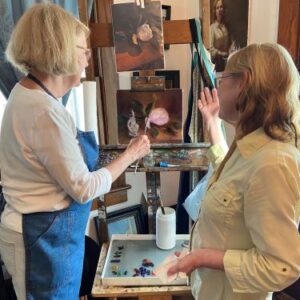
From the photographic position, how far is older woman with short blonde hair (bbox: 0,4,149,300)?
94 centimetres

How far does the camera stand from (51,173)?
973 millimetres

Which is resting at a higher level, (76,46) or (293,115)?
(76,46)

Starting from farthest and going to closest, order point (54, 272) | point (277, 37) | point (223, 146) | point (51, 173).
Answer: point (277, 37), point (223, 146), point (54, 272), point (51, 173)

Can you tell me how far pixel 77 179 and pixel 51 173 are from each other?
7 centimetres

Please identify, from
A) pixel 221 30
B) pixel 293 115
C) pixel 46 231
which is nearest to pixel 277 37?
pixel 221 30

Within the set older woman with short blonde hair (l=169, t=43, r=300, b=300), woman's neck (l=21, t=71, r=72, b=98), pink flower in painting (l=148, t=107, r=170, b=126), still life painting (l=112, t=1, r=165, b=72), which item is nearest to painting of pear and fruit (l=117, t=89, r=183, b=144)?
pink flower in painting (l=148, t=107, r=170, b=126)

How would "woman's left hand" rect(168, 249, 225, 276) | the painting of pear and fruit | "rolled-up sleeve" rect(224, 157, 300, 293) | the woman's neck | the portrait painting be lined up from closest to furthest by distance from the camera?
"rolled-up sleeve" rect(224, 157, 300, 293) < "woman's left hand" rect(168, 249, 225, 276) < the woman's neck < the painting of pear and fruit < the portrait painting

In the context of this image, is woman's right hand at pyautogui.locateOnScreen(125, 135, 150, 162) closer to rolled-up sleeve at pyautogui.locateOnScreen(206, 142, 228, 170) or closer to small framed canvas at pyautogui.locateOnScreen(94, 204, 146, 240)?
rolled-up sleeve at pyautogui.locateOnScreen(206, 142, 228, 170)

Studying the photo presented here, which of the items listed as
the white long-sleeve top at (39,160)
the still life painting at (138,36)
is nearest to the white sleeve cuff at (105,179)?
the white long-sleeve top at (39,160)

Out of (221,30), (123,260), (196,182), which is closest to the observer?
(123,260)

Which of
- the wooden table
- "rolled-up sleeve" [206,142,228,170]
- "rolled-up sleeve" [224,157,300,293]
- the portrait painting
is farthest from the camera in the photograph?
the portrait painting

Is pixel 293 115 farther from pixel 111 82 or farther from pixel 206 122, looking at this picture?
pixel 111 82

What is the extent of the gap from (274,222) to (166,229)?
778 mm

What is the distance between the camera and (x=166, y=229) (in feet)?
4.81
